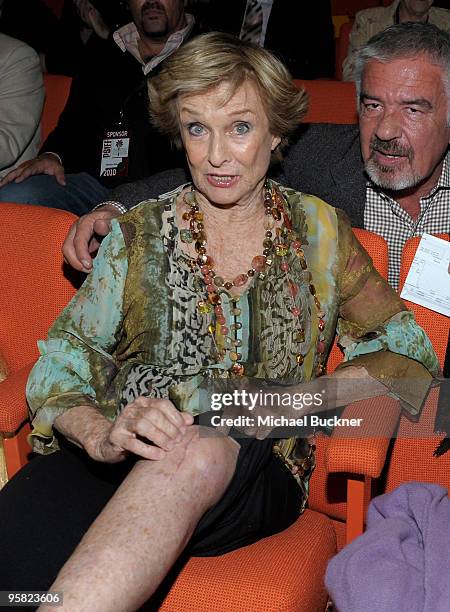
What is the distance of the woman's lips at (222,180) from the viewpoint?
1.79 m

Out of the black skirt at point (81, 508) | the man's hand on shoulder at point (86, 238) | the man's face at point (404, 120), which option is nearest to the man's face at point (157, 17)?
the man's face at point (404, 120)

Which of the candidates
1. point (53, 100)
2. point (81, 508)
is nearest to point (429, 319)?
point (81, 508)

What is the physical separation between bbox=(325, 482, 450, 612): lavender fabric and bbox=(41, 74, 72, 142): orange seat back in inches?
106

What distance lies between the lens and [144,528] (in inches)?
53.7

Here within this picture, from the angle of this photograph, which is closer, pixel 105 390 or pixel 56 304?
pixel 105 390

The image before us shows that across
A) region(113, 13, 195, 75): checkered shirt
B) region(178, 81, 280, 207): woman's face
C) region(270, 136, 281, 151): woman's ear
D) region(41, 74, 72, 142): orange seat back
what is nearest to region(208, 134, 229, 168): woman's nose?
region(178, 81, 280, 207): woman's face

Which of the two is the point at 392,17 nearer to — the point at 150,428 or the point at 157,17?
the point at 157,17

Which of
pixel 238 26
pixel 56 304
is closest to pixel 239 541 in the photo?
pixel 56 304

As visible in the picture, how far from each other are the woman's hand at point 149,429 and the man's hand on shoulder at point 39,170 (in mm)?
1555

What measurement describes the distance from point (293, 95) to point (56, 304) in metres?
0.80

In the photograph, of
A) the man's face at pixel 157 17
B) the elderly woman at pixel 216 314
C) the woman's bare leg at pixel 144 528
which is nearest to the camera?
the woman's bare leg at pixel 144 528

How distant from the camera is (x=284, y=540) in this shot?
167 cm

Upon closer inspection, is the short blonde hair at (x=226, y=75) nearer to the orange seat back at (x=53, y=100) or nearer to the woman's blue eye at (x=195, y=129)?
the woman's blue eye at (x=195, y=129)

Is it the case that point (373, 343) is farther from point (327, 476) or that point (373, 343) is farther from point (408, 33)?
point (408, 33)
